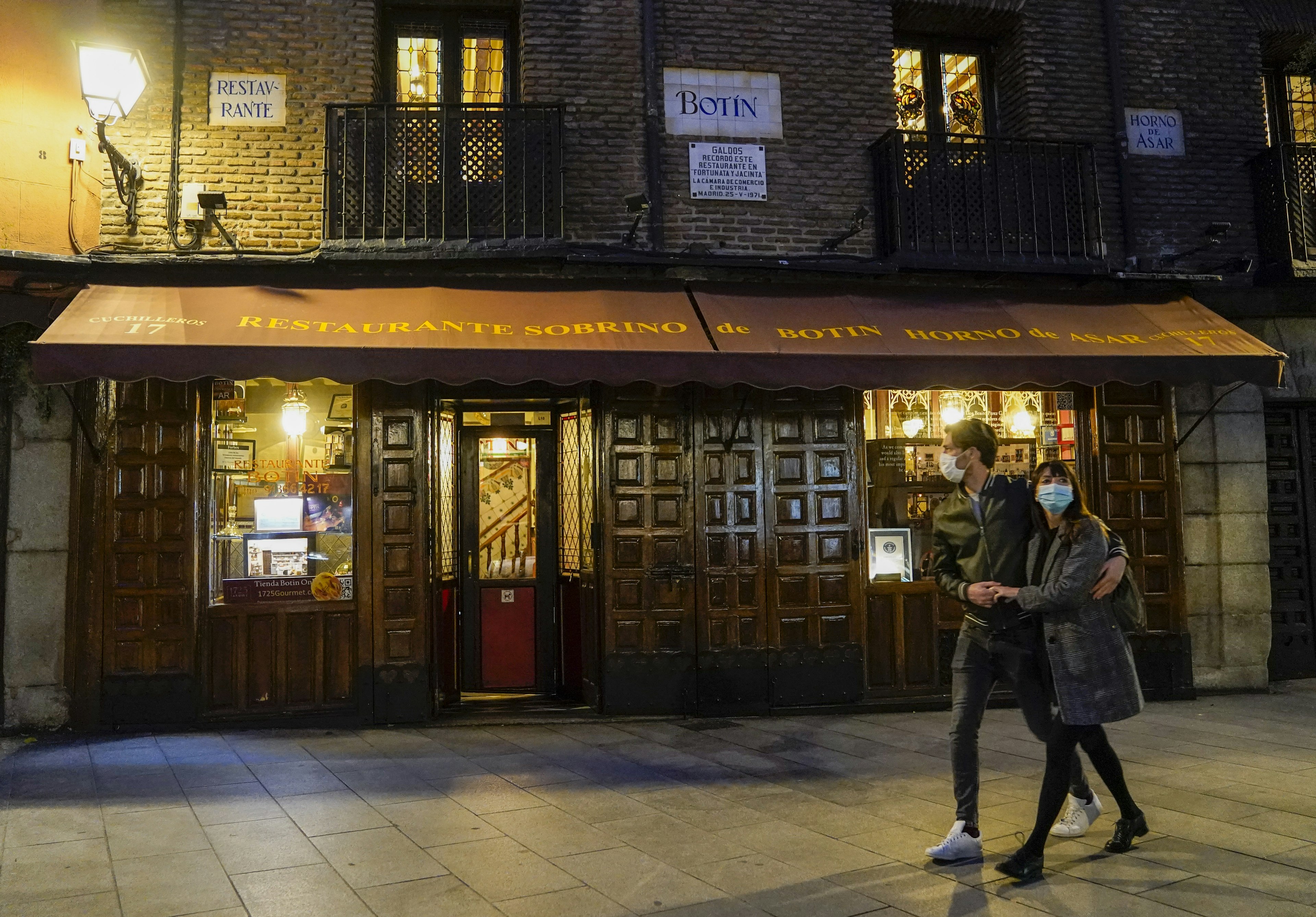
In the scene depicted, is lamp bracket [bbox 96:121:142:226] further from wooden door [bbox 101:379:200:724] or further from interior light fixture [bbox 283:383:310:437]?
interior light fixture [bbox 283:383:310:437]

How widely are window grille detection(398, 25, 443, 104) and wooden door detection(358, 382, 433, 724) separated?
3.10m

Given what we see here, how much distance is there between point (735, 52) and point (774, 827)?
7.19 meters

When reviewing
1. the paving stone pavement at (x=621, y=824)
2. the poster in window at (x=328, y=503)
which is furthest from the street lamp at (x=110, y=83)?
the paving stone pavement at (x=621, y=824)

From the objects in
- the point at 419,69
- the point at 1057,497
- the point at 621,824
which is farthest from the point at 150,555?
the point at 1057,497

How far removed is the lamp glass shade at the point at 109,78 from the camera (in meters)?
7.35

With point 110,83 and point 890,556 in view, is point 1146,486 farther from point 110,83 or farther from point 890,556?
point 110,83

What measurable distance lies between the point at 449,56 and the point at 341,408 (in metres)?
3.76

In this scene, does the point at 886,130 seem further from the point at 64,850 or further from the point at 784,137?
the point at 64,850

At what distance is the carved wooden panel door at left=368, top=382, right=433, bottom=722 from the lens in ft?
26.2

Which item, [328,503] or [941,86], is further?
[941,86]

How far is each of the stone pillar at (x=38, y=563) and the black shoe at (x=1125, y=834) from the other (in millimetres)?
7767

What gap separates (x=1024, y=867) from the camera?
4.36 metres

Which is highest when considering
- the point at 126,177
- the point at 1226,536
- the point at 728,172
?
the point at 728,172

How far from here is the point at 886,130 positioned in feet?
30.4
